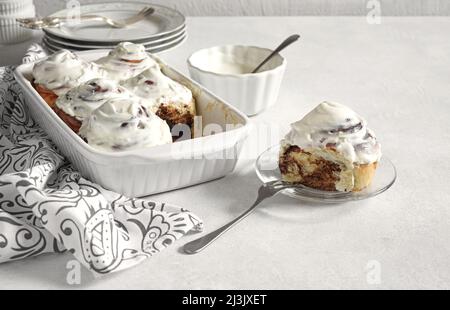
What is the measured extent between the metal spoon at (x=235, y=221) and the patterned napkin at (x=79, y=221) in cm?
3

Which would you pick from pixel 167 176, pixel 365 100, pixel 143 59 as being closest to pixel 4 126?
pixel 143 59

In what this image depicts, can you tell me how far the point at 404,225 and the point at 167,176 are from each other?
35cm

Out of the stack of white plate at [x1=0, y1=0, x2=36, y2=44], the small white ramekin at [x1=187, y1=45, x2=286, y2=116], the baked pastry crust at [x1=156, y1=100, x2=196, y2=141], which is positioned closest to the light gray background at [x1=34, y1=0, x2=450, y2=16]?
the stack of white plate at [x1=0, y1=0, x2=36, y2=44]

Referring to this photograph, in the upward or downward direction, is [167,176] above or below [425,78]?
above

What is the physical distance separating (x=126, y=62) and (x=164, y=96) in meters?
0.13

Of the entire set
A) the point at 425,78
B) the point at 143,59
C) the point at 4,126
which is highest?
the point at 143,59

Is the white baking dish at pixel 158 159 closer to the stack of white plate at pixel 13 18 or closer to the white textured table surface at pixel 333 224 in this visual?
the white textured table surface at pixel 333 224

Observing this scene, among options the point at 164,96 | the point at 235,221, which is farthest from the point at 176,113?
the point at 235,221

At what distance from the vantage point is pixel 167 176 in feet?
3.42

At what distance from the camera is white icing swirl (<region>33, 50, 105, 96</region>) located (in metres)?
1.20

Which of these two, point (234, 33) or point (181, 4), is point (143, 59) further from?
point (181, 4)

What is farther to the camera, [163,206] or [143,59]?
[143,59]

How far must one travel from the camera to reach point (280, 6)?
2135 mm
